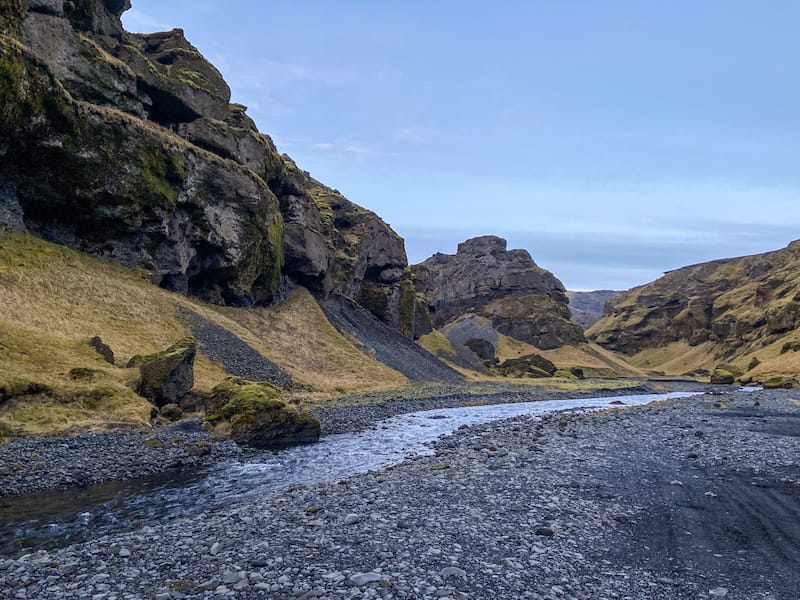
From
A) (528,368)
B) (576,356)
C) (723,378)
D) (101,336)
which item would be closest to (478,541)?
(101,336)

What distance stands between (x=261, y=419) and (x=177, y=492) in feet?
32.4

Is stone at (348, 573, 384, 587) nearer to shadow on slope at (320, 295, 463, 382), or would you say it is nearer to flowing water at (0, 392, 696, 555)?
flowing water at (0, 392, 696, 555)

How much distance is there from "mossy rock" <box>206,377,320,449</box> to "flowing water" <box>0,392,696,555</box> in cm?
148

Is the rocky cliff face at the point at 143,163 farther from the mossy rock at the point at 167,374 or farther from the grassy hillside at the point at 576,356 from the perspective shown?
the grassy hillside at the point at 576,356

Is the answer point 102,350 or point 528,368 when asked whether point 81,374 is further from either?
point 528,368

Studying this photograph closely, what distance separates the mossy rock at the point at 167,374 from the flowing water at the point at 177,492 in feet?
36.1

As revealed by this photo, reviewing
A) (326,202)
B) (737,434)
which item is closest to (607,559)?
(737,434)

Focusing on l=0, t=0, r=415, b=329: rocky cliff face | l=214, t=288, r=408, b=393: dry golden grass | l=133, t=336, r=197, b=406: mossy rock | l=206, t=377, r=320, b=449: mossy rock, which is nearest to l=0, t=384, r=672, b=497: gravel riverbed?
l=206, t=377, r=320, b=449: mossy rock

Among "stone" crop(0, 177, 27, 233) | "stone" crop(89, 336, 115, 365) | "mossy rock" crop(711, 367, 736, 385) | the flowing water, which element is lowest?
"mossy rock" crop(711, 367, 736, 385)

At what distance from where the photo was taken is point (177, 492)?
58.6ft

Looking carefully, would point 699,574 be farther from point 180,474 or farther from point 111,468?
point 111,468

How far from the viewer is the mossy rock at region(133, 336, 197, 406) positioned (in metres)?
31.4

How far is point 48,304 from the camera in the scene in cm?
3903

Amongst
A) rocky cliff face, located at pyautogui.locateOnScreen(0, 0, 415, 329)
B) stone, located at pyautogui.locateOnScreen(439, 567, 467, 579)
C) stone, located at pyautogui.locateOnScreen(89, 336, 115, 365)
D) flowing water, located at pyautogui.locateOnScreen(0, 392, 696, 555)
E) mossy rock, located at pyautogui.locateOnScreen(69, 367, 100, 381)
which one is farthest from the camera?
rocky cliff face, located at pyautogui.locateOnScreen(0, 0, 415, 329)
